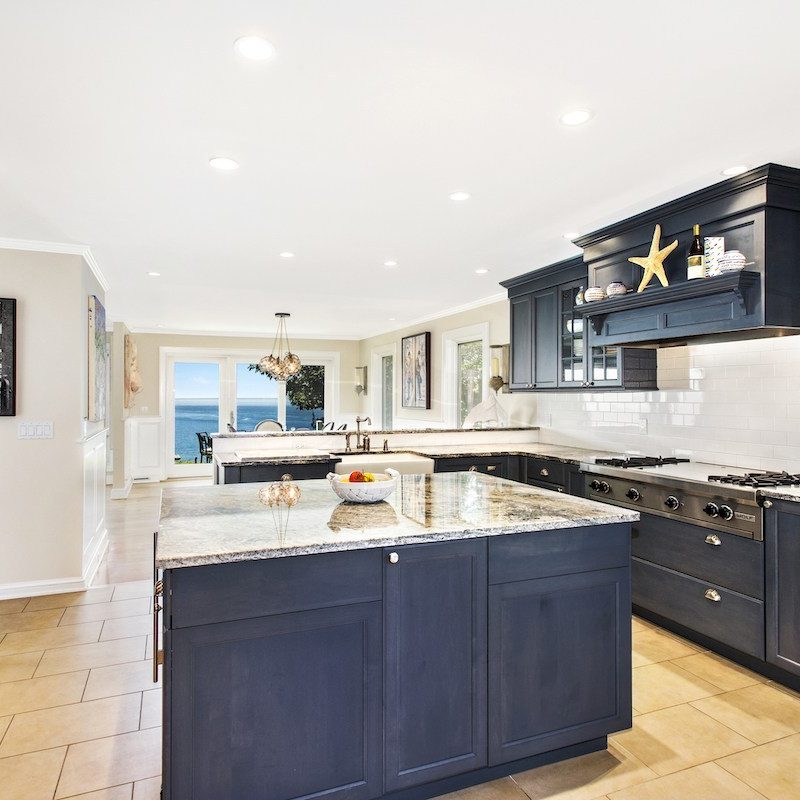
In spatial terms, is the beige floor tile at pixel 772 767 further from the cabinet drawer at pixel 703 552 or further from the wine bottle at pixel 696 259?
the wine bottle at pixel 696 259

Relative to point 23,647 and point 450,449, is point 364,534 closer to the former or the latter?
point 23,647

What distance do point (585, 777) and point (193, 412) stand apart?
8.91 meters

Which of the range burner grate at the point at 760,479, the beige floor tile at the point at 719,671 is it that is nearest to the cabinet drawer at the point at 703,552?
the range burner grate at the point at 760,479

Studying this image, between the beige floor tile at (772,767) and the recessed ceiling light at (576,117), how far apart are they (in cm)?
250

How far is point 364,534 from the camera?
1.86 m

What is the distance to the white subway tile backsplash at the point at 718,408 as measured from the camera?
3312 millimetres

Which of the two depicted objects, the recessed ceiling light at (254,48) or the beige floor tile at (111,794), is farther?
the beige floor tile at (111,794)

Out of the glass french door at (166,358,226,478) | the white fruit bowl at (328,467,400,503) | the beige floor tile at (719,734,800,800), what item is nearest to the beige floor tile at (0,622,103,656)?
the white fruit bowl at (328,467,400,503)

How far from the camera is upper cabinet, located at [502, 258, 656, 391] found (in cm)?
416

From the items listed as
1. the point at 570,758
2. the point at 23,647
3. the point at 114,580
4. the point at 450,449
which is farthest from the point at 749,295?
the point at 114,580

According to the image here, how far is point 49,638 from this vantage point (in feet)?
10.9

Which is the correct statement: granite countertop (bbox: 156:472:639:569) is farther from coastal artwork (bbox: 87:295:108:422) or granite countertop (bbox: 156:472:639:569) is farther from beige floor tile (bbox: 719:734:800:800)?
coastal artwork (bbox: 87:295:108:422)

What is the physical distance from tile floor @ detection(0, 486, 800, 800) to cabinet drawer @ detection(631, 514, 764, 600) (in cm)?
44

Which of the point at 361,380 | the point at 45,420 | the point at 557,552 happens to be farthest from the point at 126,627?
the point at 361,380
